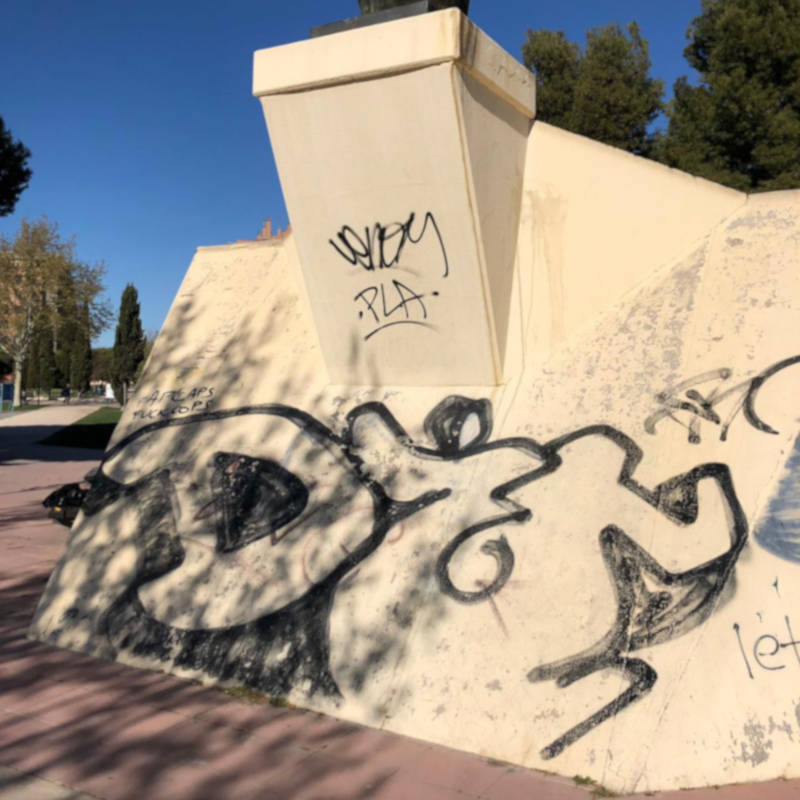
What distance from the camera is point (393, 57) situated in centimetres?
465

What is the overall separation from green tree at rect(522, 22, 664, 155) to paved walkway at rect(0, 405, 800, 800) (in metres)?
14.4

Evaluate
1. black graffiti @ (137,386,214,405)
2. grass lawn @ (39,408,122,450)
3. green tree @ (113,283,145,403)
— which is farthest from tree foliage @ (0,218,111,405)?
black graffiti @ (137,386,214,405)

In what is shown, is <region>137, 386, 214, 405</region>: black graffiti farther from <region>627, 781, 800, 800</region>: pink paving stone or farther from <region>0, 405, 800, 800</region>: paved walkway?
<region>627, 781, 800, 800</region>: pink paving stone

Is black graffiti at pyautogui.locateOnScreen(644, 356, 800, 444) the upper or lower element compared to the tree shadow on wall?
upper

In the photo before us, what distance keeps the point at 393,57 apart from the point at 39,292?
38.2 meters

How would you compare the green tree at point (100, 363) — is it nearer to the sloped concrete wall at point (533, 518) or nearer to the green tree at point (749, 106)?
the green tree at point (749, 106)

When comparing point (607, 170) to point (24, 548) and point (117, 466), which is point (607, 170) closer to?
point (117, 466)

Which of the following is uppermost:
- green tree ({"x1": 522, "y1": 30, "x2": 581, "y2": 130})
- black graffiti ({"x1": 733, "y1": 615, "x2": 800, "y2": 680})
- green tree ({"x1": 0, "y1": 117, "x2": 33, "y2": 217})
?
green tree ({"x1": 522, "y1": 30, "x2": 581, "y2": 130})

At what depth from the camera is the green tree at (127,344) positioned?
4325cm

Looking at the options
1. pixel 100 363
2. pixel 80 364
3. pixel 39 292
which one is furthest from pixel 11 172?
pixel 100 363

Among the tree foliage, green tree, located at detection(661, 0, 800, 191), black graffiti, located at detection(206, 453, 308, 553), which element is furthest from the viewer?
the tree foliage

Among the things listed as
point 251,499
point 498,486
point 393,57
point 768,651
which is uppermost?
point 393,57

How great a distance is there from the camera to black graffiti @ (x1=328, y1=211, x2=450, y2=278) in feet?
16.5

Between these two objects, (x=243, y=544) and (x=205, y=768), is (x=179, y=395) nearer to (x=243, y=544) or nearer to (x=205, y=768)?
(x=243, y=544)
